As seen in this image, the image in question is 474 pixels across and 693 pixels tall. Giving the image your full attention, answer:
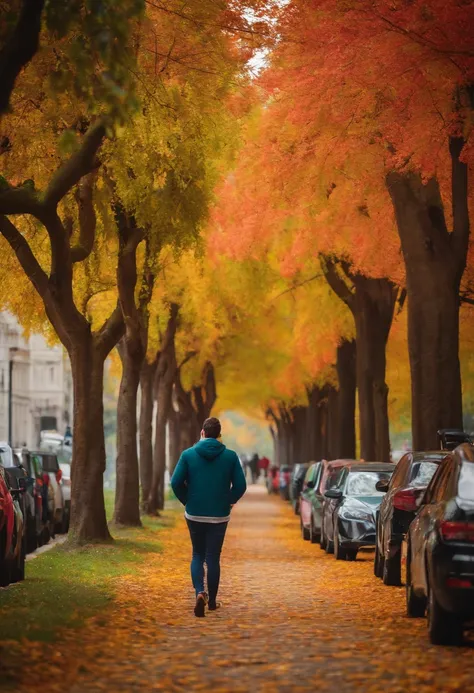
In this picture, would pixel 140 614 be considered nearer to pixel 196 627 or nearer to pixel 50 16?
pixel 196 627

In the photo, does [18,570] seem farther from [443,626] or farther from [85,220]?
[443,626]

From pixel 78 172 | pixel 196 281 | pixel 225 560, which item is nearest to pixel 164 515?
pixel 196 281

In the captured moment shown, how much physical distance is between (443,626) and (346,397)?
31.7 metres

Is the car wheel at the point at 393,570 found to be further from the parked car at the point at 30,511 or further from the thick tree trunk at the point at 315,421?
the thick tree trunk at the point at 315,421

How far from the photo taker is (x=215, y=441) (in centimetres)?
1480

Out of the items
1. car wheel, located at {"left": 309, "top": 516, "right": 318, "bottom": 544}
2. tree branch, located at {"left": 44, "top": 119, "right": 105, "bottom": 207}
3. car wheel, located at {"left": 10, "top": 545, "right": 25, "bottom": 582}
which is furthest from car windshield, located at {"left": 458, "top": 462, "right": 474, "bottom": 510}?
car wheel, located at {"left": 309, "top": 516, "right": 318, "bottom": 544}

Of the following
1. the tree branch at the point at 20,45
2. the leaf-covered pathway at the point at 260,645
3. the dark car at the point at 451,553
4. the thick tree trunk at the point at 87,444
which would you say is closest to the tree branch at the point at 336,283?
the thick tree trunk at the point at 87,444

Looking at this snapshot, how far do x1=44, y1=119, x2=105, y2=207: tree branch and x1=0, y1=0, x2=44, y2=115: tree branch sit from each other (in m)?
6.95

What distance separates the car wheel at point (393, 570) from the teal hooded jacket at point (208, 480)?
4.20 m

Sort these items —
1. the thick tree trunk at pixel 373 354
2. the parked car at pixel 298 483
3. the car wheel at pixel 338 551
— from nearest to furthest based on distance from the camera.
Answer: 1. the car wheel at pixel 338 551
2. the thick tree trunk at pixel 373 354
3. the parked car at pixel 298 483

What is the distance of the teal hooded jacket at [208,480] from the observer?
576 inches

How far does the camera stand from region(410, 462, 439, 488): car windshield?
17.8 metres

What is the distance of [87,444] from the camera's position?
25062 mm

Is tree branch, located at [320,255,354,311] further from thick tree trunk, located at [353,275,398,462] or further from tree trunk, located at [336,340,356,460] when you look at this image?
tree trunk, located at [336,340,356,460]
